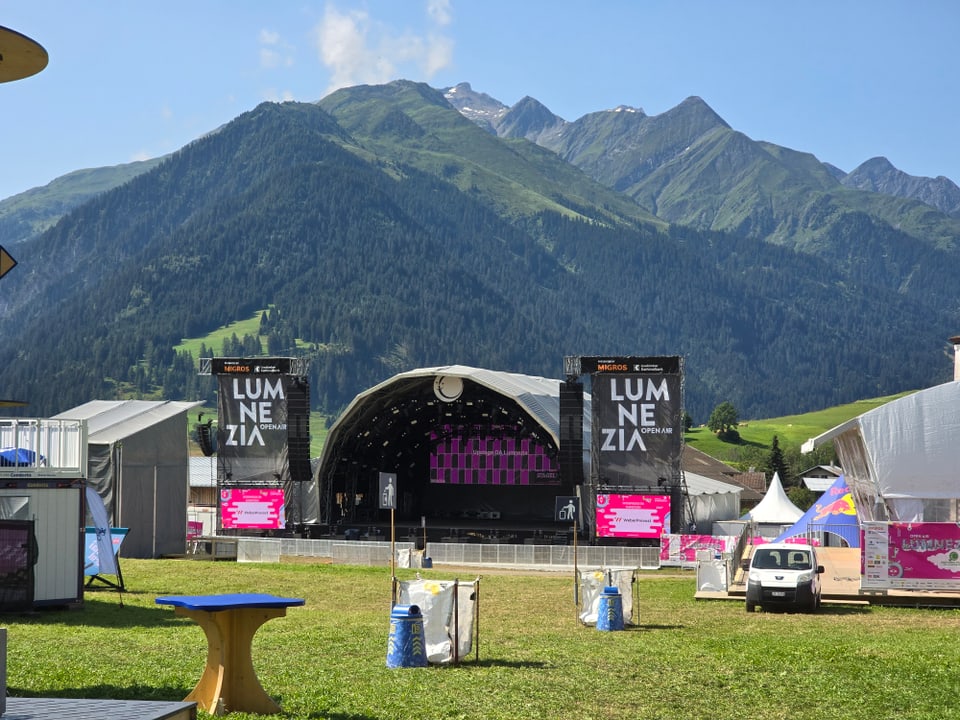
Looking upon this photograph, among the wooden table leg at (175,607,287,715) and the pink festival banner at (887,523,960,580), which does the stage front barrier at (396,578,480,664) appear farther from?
the pink festival banner at (887,523,960,580)

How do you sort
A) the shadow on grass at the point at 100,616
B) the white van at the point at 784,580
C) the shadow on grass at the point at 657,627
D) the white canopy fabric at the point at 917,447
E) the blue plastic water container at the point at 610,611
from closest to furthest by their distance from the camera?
1. the shadow on grass at the point at 100,616
2. the blue plastic water container at the point at 610,611
3. the shadow on grass at the point at 657,627
4. the white van at the point at 784,580
5. the white canopy fabric at the point at 917,447

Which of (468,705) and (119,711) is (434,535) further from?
(119,711)

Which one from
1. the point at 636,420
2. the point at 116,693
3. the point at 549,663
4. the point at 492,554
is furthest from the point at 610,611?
the point at 636,420

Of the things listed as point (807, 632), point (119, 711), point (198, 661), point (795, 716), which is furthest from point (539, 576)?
point (119, 711)

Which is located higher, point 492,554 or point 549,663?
point 549,663

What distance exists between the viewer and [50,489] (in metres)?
21.5

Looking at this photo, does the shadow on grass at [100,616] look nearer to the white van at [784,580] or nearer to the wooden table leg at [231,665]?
the wooden table leg at [231,665]

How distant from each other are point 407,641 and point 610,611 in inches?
240

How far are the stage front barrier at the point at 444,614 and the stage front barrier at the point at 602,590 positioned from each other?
5.19m

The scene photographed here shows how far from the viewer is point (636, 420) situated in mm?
47312

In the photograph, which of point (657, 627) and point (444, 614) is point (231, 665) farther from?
point (657, 627)

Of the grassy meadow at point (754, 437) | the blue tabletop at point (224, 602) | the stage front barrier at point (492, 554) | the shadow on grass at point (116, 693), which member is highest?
the grassy meadow at point (754, 437)

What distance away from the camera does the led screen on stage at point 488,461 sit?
200 feet

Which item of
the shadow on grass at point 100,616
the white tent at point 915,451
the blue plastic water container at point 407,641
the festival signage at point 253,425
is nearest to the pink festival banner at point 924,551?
the white tent at point 915,451
